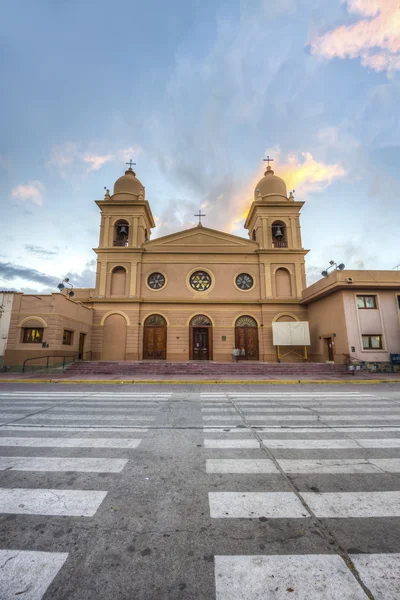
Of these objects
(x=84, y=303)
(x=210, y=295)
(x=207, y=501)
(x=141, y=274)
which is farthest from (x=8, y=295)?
(x=207, y=501)

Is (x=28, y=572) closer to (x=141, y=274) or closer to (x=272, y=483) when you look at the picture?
(x=272, y=483)

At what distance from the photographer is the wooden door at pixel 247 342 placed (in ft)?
79.0

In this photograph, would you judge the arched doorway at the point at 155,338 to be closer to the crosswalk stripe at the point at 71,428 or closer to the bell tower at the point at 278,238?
the bell tower at the point at 278,238

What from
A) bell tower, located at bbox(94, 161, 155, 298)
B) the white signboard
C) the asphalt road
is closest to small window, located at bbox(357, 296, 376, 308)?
the white signboard

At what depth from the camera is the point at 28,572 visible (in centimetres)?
191

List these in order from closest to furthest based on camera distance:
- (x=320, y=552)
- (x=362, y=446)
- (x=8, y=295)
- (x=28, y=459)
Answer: (x=320, y=552), (x=28, y=459), (x=362, y=446), (x=8, y=295)

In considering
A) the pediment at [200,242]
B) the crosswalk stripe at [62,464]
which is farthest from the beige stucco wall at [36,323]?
the crosswalk stripe at [62,464]

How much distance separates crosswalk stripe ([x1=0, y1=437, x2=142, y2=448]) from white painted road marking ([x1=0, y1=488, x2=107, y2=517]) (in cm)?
148

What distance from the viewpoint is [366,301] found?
66.4 ft

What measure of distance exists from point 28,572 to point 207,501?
1546 millimetres

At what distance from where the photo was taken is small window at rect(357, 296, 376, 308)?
20.2 meters

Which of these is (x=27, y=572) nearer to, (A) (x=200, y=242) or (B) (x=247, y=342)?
(B) (x=247, y=342)

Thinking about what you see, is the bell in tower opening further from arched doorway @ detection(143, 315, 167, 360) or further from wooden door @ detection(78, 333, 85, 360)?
wooden door @ detection(78, 333, 85, 360)

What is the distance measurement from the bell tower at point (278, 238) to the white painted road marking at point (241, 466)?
22.0 m
